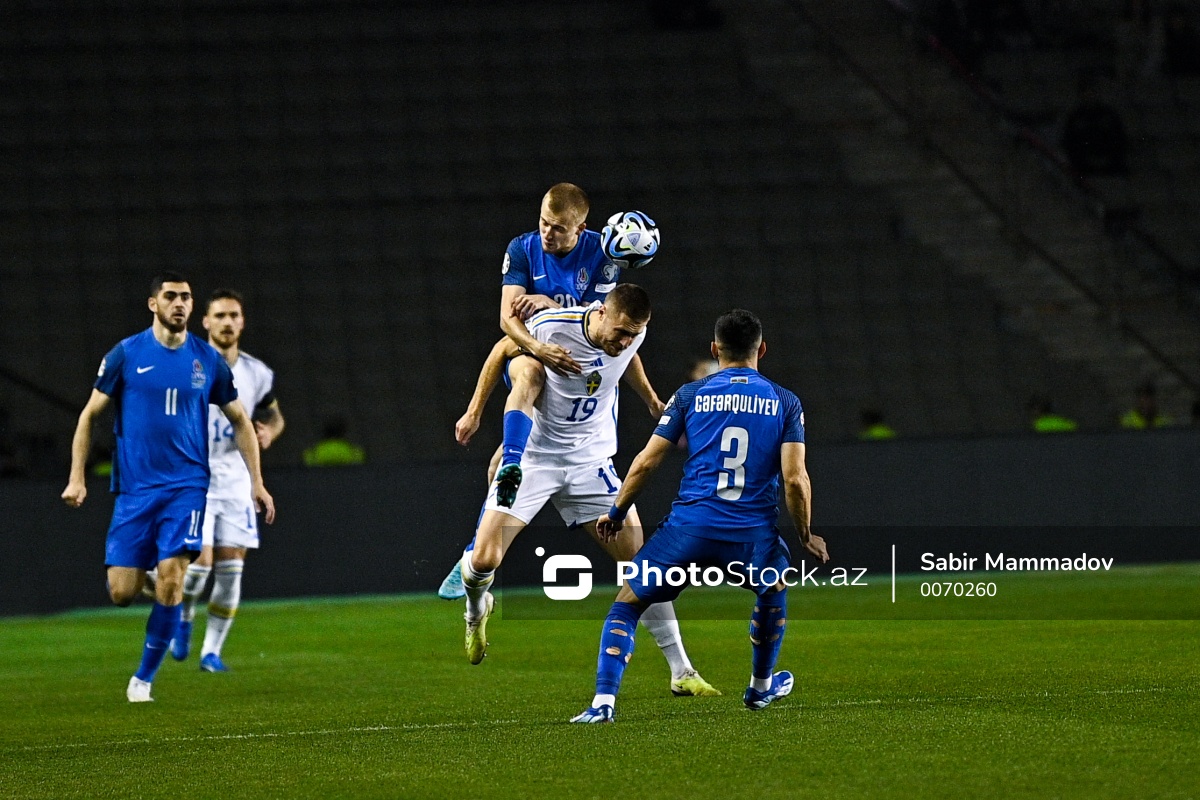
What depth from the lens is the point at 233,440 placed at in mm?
11688

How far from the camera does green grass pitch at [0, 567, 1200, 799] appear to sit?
6.16m

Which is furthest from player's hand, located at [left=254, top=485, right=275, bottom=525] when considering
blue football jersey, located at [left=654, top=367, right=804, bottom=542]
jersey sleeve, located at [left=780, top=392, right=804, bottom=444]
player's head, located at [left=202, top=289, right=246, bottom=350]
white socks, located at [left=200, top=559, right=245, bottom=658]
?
jersey sleeve, located at [left=780, top=392, right=804, bottom=444]

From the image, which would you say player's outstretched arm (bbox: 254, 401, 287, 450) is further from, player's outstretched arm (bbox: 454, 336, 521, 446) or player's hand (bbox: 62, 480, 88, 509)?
player's outstretched arm (bbox: 454, 336, 521, 446)

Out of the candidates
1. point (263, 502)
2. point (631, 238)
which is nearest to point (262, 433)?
point (263, 502)

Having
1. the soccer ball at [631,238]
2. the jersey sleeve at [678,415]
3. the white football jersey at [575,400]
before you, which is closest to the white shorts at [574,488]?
the white football jersey at [575,400]

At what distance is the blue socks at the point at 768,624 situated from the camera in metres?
7.47

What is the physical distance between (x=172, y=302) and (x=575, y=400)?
235cm

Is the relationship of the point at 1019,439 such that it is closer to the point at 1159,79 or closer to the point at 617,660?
the point at 1159,79

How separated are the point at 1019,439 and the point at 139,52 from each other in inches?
489

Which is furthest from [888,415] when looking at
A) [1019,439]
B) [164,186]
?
[164,186]

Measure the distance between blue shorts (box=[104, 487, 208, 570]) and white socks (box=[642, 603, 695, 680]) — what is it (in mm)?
2471

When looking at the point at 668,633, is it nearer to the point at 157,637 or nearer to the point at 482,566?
the point at 482,566

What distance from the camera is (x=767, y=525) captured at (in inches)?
288

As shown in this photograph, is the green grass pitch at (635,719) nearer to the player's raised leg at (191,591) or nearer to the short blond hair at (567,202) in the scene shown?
the player's raised leg at (191,591)
